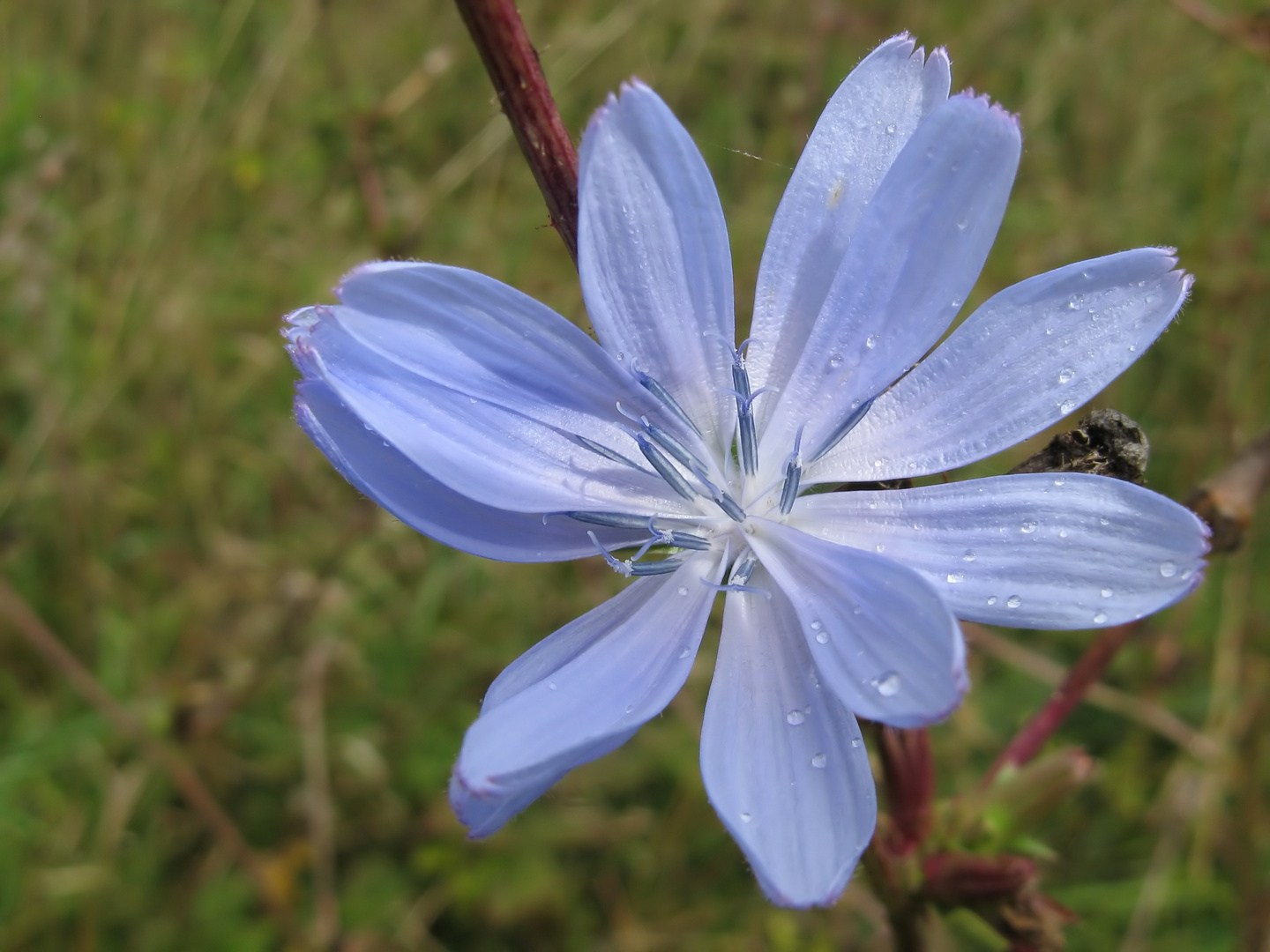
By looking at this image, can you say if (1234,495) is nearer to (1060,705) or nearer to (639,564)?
(1060,705)

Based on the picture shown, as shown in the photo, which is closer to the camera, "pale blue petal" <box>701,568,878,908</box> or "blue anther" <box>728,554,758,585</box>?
"pale blue petal" <box>701,568,878,908</box>

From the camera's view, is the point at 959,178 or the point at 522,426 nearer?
the point at 959,178

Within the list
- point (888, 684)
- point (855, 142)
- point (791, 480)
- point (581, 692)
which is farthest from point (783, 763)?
point (855, 142)

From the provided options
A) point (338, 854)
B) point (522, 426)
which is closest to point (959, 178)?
point (522, 426)

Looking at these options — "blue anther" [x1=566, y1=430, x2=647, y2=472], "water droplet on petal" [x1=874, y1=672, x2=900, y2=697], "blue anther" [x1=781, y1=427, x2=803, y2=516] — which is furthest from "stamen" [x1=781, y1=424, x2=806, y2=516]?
"water droplet on petal" [x1=874, y1=672, x2=900, y2=697]

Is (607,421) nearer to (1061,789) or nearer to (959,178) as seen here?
(959,178)

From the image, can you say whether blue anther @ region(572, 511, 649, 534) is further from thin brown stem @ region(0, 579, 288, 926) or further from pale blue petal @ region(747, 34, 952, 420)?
thin brown stem @ region(0, 579, 288, 926)

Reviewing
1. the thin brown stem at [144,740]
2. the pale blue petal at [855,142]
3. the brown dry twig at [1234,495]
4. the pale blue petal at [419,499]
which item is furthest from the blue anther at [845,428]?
the thin brown stem at [144,740]
